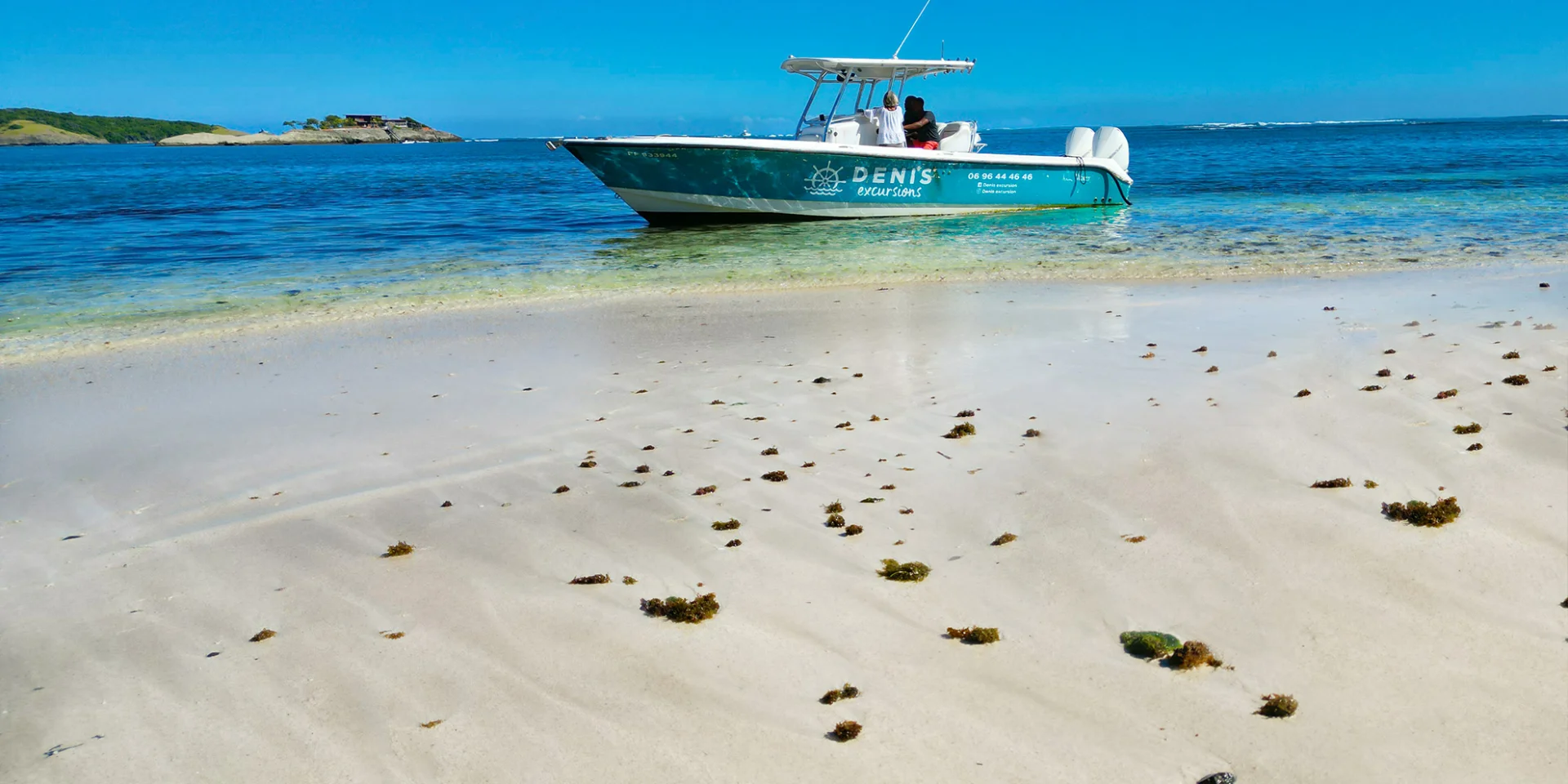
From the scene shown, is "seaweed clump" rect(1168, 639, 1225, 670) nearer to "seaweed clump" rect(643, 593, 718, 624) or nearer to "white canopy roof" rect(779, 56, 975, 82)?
"seaweed clump" rect(643, 593, 718, 624)

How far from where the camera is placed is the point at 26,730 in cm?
279

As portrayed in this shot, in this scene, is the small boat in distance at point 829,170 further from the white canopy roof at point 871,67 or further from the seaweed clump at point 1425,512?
the seaweed clump at point 1425,512

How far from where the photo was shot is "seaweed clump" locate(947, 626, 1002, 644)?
3072 mm

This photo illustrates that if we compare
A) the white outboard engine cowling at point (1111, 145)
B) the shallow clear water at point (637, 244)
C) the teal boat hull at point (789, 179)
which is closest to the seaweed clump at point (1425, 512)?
the shallow clear water at point (637, 244)

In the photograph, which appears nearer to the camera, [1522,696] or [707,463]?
[1522,696]

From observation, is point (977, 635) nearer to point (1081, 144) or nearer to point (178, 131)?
point (1081, 144)

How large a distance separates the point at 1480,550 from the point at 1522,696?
0.96 metres

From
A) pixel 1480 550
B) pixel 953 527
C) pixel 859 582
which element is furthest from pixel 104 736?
pixel 1480 550

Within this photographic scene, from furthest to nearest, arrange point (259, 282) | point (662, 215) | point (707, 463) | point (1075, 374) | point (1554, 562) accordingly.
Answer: point (662, 215) < point (259, 282) < point (1075, 374) < point (707, 463) < point (1554, 562)

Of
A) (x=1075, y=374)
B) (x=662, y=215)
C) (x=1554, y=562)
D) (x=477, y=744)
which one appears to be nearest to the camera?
(x=477, y=744)

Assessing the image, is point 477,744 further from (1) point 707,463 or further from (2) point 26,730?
(1) point 707,463

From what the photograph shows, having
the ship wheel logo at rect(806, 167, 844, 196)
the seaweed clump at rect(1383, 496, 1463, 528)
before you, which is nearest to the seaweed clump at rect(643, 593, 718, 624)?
the seaweed clump at rect(1383, 496, 1463, 528)

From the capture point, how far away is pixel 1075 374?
5977mm

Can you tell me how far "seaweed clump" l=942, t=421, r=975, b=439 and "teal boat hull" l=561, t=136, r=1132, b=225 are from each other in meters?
10.5
